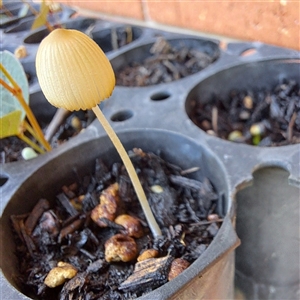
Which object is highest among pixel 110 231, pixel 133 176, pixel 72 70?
pixel 72 70

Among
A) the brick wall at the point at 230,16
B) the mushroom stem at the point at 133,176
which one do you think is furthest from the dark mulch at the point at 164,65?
the mushroom stem at the point at 133,176

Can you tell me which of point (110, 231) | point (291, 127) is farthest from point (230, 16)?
point (110, 231)

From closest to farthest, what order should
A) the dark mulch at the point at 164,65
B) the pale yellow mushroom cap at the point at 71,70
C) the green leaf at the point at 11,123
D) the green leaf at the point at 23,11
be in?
the pale yellow mushroom cap at the point at 71,70 < the green leaf at the point at 11,123 < the dark mulch at the point at 164,65 < the green leaf at the point at 23,11

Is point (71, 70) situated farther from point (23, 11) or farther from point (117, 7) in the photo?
point (23, 11)

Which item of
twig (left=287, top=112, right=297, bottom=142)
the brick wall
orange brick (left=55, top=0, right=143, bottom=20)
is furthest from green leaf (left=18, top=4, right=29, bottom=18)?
twig (left=287, top=112, right=297, bottom=142)

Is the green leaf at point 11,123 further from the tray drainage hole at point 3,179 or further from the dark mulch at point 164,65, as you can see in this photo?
the dark mulch at point 164,65

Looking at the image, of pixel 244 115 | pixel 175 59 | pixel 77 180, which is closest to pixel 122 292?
pixel 77 180
